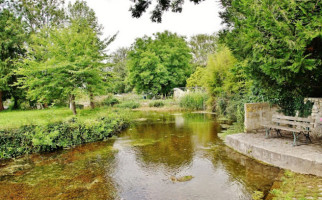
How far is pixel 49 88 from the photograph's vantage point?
36.8ft

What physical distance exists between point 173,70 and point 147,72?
3765mm

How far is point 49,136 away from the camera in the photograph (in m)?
8.02

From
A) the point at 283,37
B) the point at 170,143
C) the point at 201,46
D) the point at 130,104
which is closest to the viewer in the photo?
the point at 283,37

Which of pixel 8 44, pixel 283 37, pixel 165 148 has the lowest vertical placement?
pixel 165 148

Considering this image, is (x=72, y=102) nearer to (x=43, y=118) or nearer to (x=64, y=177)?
(x=43, y=118)

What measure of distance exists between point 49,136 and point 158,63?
19924 millimetres

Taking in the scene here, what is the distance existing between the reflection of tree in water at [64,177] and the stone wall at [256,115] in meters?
4.99

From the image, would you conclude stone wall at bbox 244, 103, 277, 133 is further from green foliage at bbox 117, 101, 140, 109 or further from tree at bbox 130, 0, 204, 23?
green foliage at bbox 117, 101, 140, 109

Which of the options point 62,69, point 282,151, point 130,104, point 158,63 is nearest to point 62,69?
point 62,69

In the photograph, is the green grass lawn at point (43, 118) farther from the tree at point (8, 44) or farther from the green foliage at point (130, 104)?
the green foliage at point (130, 104)

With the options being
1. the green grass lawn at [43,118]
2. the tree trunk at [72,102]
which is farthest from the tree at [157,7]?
the tree trunk at [72,102]

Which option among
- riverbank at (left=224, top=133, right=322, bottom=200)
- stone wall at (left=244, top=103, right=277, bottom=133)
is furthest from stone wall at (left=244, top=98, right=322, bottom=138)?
riverbank at (left=224, top=133, right=322, bottom=200)

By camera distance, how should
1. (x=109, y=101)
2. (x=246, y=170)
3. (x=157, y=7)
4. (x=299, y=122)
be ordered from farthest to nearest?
(x=109, y=101) → (x=299, y=122) → (x=246, y=170) → (x=157, y=7)

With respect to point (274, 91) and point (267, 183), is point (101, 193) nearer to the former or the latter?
point (267, 183)
